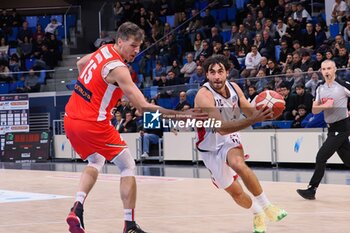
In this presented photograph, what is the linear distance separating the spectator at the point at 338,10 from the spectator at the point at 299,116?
5056 mm

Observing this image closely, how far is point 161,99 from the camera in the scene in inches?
781

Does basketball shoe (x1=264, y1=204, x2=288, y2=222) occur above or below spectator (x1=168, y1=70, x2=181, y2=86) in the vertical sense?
below

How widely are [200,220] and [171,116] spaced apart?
9.54ft

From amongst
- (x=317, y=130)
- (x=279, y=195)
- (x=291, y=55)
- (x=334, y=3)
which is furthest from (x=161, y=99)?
(x=279, y=195)

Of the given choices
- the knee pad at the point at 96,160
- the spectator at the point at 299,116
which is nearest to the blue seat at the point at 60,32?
the spectator at the point at 299,116

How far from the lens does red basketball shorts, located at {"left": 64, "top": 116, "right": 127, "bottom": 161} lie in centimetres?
767

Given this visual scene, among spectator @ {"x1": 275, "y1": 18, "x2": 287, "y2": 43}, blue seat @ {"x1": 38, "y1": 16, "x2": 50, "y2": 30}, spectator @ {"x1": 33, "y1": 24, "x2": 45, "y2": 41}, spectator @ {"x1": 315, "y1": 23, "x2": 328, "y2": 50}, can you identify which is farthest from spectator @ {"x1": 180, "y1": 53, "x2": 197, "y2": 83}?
blue seat @ {"x1": 38, "y1": 16, "x2": 50, "y2": 30}

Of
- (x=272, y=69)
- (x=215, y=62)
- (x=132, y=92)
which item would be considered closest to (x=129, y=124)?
(x=272, y=69)

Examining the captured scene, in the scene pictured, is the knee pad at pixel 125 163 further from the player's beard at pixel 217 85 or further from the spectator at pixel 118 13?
the spectator at pixel 118 13

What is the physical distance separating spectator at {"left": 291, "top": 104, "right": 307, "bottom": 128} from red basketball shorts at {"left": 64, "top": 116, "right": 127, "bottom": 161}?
9.48 m

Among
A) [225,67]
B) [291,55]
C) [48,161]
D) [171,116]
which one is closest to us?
[171,116]

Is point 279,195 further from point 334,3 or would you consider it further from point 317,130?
point 334,3

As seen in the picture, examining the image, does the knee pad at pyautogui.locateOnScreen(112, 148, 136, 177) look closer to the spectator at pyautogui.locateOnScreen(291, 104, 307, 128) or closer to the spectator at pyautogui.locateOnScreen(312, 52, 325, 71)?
the spectator at pyautogui.locateOnScreen(291, 104, 307, 128)

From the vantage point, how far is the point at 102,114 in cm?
768
